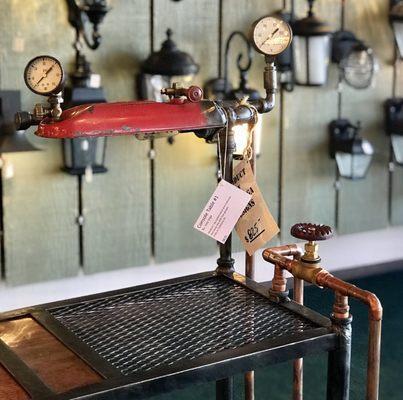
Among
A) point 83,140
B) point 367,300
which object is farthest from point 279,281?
point 83,140

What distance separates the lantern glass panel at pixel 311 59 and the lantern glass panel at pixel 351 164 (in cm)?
48

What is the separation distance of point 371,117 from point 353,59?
0.43 m

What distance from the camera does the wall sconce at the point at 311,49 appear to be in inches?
174

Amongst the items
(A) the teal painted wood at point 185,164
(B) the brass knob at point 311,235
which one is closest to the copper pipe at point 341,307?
(B) the brass knob at point 311,235

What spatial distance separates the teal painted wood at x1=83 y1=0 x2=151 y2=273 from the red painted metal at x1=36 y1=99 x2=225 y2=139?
7.04ft

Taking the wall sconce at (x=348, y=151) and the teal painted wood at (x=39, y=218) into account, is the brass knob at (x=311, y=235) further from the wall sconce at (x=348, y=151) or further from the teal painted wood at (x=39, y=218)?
the wall sconce at (x=348, y=151)

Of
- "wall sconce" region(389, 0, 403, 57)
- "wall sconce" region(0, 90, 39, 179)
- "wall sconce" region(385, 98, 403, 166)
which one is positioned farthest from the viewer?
"wall sconce" region(385, 98, 403, 166)

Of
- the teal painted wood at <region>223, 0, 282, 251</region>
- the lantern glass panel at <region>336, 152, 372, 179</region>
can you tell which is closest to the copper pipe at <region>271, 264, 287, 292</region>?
the teal painted wood at <region>223, 0, 282, 251</region>

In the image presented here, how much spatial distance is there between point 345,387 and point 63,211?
8.21 ft

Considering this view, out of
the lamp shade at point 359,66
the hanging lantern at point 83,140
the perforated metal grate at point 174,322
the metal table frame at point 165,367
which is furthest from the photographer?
the lamp shade at point 359,66

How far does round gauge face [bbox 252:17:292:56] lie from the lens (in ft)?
7.30

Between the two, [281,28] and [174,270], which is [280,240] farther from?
[281,28]

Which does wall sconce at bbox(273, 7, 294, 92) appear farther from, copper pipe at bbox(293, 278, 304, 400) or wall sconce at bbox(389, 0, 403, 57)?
copper pipe at bbox(293, 278, 304, 400)

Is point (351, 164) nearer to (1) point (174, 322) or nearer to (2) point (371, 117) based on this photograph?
(2) point (371, 117)
